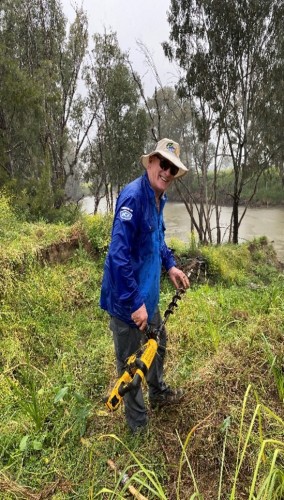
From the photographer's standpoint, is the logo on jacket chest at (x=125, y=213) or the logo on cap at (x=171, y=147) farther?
the logo on cap at (x=171, y=147)

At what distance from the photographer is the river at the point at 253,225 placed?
18559 millimetres

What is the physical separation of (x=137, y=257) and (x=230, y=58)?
1268cm

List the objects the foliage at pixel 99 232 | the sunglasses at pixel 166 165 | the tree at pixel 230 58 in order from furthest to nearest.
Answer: the tree at pixel 230 58 → the foliage at pixel 99 232 → the sunglasses at pixel 166 165

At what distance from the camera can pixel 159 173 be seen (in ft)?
6.42

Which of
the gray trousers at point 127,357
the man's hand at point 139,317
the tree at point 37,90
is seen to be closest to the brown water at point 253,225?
the tree at point 37,90

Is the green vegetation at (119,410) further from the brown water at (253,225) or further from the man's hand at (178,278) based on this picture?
the brown water at (253,225)

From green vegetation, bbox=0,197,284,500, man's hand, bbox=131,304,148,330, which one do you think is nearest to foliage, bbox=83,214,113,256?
green vegetation, bbox=0,197,284,500

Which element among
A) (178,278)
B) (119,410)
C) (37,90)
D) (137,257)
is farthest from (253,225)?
(137,257)

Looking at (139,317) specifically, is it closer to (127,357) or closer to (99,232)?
(127,357)

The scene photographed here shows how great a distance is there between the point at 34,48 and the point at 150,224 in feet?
47.6

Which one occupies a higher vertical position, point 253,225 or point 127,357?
point 127,357

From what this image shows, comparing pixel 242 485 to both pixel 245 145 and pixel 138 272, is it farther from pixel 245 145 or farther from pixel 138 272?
pixel 245 145

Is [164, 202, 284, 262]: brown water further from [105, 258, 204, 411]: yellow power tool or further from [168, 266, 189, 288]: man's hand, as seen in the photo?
[105, 258, 204, 411]: yellow power tool

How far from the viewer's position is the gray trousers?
2006 millimetres
